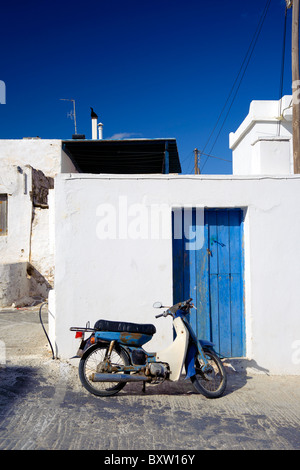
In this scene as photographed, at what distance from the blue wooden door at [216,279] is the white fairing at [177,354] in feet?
3.55

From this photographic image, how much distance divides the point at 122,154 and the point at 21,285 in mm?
5637

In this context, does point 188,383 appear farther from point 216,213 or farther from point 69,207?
point 69,207

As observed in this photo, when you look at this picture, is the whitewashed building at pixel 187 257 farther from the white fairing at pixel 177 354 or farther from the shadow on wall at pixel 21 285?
the shadow on wall at pixel 21 285

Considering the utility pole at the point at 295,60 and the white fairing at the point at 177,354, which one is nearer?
the white fairing at the point at 177,354

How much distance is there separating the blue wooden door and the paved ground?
25.0 inches

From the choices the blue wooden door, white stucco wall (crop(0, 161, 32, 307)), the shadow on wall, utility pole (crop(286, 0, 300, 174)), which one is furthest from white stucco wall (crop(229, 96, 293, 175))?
the shadow on wall

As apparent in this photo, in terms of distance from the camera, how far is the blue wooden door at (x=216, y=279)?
5.67 meters

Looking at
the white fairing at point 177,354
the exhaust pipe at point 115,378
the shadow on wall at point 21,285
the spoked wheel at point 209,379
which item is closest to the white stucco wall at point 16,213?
the shadow on wall at point 21,285

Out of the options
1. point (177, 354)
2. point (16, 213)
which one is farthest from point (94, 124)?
point (177, 354)

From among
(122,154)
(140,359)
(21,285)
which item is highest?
(122,154)

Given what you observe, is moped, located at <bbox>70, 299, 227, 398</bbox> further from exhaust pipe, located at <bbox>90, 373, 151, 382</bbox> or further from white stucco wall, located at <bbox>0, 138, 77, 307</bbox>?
white stucco wall, located at <bbox>0, 138, 77, 307</bbox>

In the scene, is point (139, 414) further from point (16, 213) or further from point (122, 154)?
point (16, 213)

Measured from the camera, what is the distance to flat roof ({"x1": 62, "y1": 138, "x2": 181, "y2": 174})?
29.3 ft

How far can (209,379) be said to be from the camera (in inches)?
178
